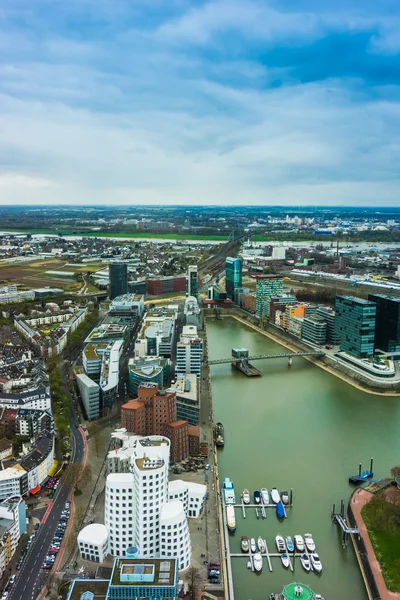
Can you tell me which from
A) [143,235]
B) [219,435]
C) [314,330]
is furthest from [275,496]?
[143,235]

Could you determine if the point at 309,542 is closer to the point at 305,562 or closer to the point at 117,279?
the point at 305,562

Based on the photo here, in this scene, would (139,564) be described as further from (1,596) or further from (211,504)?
(211,504)

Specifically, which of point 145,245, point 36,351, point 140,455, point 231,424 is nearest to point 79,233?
point 145,245

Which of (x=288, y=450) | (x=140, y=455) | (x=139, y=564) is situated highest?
(x=140, y=455)

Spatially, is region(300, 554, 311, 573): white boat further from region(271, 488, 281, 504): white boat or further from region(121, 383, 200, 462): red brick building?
region(121, 383, 200, 462): red brick building

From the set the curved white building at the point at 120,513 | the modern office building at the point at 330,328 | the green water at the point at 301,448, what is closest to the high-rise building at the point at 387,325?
the modern office building at the point at 330,328

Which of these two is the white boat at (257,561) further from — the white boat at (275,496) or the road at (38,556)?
the road at (38,556)
